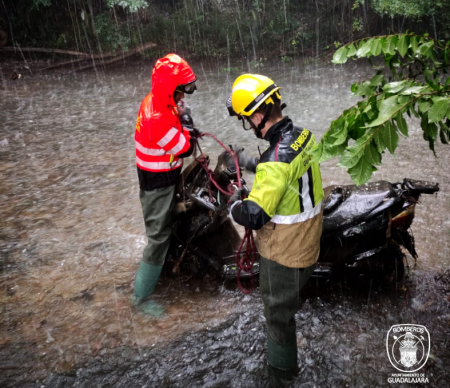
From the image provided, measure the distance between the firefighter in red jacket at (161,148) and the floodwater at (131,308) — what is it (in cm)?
50

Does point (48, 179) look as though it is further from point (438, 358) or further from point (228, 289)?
point (438, 358)

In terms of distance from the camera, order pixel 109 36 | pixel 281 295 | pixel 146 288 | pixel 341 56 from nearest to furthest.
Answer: pixel 341 56, pixel 281 295, pixel 146 288, pixel 109 36

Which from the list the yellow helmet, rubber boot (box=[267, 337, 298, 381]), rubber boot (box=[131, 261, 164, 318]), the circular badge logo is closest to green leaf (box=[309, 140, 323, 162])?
the yellow helmet

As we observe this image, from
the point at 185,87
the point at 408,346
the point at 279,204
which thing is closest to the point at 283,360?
the point at 408,346

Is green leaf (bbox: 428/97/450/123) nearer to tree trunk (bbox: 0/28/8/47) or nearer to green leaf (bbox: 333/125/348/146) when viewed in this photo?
green leaf (bbox: 333/125/348/146)

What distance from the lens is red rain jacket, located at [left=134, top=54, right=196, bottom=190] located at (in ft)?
10.2

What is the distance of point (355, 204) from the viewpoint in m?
3.17

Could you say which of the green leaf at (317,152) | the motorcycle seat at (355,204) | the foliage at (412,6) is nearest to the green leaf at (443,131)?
the green leaf at (317,152)

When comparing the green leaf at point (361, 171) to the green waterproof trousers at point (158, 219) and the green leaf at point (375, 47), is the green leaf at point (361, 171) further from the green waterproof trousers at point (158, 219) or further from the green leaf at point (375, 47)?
the green waterproof trousers at point (158, 219)

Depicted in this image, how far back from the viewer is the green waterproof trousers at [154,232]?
342 centimetres

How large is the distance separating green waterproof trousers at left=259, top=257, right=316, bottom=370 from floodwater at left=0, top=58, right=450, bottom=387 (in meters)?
0.50

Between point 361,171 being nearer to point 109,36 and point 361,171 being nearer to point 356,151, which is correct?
point 356,151

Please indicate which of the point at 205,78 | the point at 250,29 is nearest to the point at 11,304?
the point at 205,78

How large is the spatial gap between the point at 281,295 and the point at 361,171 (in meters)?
1.35
